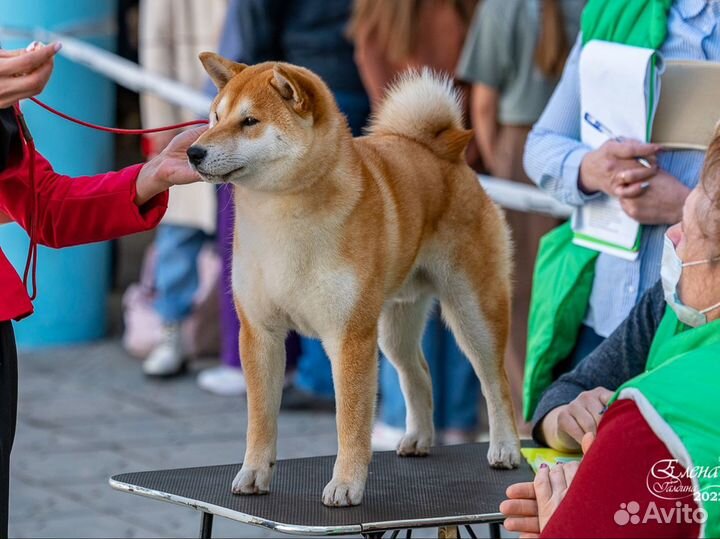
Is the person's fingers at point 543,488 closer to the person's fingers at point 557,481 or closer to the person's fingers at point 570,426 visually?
the person's fingers at point 557,481

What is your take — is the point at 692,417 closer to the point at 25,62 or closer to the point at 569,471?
the point at 569,471

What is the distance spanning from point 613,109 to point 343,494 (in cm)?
118

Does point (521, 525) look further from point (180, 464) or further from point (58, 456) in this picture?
point (58, 456)

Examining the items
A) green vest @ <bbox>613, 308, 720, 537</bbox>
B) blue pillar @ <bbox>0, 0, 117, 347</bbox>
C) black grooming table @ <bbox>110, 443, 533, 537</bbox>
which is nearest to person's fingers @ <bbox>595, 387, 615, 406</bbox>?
black grooming table @ <bbox>110, 443, 533, 537</bbox>

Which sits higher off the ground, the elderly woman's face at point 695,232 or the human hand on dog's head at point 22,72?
the human hand on dog's head at point 22,72

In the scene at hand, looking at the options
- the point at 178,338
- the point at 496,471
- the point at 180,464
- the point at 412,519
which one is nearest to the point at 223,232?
the point at 178,338

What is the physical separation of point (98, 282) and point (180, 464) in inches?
86.2

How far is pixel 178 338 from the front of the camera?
6.29m

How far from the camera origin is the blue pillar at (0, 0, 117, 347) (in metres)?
6.49

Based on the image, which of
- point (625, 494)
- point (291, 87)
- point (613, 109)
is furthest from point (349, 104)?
point (625, 494)

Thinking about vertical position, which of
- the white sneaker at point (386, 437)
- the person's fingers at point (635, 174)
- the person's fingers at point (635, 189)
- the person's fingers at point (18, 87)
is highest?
the person's fingers at point (18, 87)

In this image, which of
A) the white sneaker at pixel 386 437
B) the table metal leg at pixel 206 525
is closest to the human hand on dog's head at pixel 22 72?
the table metal leg at pixel 206 525

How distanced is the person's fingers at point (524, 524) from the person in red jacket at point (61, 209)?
2.87 feet

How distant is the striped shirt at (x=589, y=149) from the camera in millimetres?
2789
